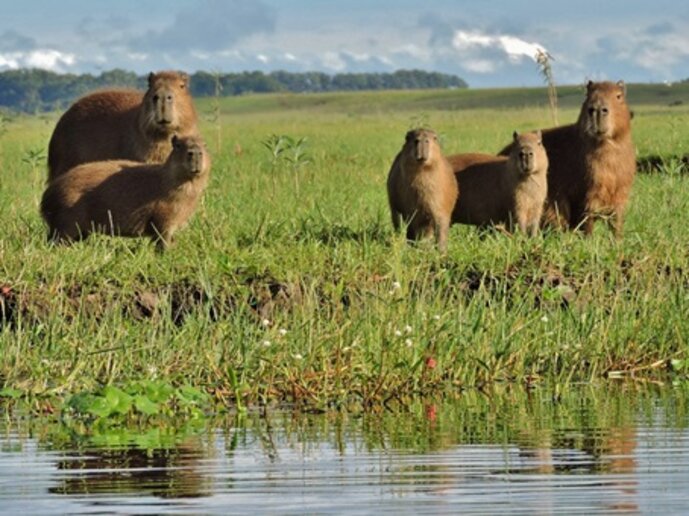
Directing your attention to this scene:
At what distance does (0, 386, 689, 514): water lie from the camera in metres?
6.46

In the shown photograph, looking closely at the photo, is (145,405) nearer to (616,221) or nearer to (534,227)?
(534,227)

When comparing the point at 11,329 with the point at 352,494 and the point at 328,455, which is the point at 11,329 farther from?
the point at 352,494

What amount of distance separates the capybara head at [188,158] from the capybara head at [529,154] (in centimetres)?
240

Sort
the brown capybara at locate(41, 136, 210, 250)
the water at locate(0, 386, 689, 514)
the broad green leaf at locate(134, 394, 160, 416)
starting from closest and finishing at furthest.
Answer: the water at locate(0, 386, 689, 514) → the broad green leaf at locate(134, 394, 160, 416) → the brown capybara at locate(41, 136, 210, 250)

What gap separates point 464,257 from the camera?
12273mm

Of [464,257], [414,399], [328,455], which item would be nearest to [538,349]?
[414,399]

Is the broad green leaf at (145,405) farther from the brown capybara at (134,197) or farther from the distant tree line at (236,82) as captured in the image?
the distant tree line at (236,82)

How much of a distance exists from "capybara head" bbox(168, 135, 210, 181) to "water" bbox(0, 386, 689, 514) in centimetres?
393

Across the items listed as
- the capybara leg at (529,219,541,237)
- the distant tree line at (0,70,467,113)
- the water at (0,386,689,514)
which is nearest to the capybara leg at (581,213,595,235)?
the capybara leg at (529,219,541,237)

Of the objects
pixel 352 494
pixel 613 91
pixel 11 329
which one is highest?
pixel 613 91

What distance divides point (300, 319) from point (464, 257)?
7.43 ft

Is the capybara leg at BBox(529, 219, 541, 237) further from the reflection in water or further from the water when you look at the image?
the reflection in water

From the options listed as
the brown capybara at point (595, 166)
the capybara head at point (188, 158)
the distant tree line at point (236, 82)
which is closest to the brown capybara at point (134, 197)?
the capybara head at point (188, 158)

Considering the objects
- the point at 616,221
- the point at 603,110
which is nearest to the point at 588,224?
the point at 616,221
